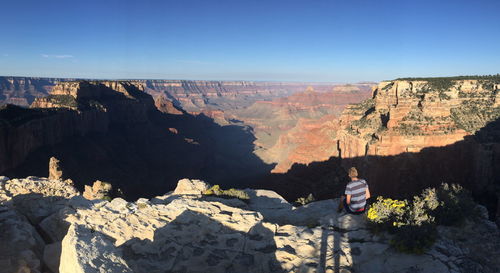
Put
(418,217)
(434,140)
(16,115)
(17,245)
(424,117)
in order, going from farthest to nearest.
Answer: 1. (16,115)
2. (424,117)
3. (434,140)
4. (418,217)
5. (17,245)

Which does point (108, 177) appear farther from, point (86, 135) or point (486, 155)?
point (486, 155)

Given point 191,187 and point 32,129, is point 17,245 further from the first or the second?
point 32,129

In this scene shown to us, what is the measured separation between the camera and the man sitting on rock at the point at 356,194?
36.9ft

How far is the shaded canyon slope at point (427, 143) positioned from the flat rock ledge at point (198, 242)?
20689 mm

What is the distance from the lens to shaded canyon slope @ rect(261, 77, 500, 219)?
105 feet

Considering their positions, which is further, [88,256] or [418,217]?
[418,217]

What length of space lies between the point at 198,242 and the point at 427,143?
3113 centimetres

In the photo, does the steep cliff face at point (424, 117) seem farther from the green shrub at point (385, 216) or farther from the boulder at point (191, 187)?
the green shrub at point (385, 216)

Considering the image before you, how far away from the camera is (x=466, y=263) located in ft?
27.5

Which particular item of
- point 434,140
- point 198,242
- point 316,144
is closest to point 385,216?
point 198,242

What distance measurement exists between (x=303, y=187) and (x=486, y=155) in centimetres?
2172

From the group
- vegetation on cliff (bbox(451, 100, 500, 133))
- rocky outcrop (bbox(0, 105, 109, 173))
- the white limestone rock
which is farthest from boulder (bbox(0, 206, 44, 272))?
rocky outcrop (bbox(0, 105, 109, 173))

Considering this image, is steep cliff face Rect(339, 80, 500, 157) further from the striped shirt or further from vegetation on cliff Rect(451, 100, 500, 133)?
the striped shirt

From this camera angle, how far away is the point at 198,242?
1122 centimetres
